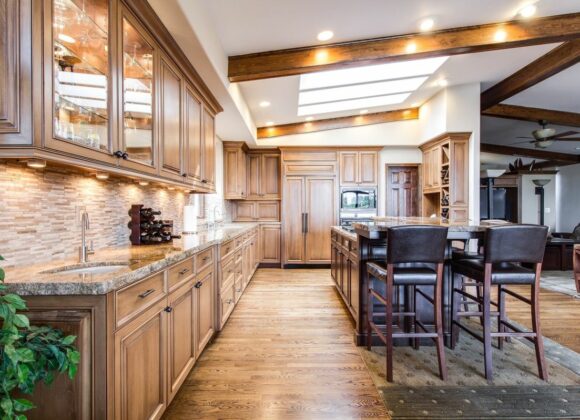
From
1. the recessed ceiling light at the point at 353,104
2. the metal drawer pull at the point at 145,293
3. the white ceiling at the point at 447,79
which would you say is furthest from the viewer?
the recessed ceiling light at the point at 353,104

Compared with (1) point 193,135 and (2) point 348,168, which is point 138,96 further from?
(2) point 348,168

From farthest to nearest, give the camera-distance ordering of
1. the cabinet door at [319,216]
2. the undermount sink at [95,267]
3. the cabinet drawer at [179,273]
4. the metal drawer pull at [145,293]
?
the cabinet door at [319,216] < the cabinet drawer at [179,273] < the undermount sink at [95,267] < the metal drawer pull at [145,293]

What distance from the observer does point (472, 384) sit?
2.11 metres

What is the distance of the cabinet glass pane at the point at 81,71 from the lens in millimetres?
1281

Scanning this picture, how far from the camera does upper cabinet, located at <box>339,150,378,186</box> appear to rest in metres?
6.07

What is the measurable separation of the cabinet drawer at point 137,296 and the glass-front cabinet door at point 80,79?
654 millimetres

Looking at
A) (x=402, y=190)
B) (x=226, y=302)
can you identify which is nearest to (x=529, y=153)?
(x=402, y=190)

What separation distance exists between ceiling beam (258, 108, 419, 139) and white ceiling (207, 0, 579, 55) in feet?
9.06

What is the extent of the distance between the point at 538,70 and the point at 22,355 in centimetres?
555

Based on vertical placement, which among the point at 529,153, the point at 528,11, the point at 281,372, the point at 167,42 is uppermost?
the point at 528,11

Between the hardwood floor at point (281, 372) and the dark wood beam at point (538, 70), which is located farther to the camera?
the dark wood beam at point (538, 70)

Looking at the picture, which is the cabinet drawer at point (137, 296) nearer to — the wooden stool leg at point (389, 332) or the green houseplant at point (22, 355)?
the green houseplant at point (22, 355)

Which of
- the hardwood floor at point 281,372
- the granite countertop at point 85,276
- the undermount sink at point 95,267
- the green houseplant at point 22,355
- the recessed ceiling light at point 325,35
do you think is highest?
the recessed ceiling light at point 325,35

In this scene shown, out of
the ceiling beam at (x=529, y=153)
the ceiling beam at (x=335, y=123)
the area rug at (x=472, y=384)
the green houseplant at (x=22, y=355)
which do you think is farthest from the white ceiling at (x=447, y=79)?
the ceiling beam at (x=529, y=153)
